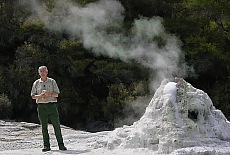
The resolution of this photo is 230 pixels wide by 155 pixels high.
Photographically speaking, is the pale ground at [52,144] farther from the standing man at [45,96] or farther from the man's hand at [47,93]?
the man's hand at [47,93]

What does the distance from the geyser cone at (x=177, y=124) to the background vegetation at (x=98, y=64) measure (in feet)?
25.3

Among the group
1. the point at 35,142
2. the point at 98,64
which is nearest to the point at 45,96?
the point at 35,142

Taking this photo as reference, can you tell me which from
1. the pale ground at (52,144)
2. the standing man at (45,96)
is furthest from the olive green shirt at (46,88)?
the pale ground at (52,144)

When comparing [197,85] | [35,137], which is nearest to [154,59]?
[197,85]

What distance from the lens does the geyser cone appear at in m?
Answer: 6.91

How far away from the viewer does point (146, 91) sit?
1527cm

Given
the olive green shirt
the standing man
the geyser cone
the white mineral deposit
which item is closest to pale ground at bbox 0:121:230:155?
the white mineral deposit

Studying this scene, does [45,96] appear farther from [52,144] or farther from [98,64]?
[98,64]

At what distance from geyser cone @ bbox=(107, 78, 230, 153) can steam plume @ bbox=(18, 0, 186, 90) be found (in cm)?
782

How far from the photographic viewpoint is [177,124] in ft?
22.9

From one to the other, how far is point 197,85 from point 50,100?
11333 millimetres

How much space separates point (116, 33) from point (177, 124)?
9.59 metres

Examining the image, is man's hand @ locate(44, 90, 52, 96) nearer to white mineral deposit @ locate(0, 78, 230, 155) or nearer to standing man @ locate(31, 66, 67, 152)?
standing man @ locate(31, 66, 67, 152)

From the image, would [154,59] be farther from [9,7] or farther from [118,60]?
[9,7]
